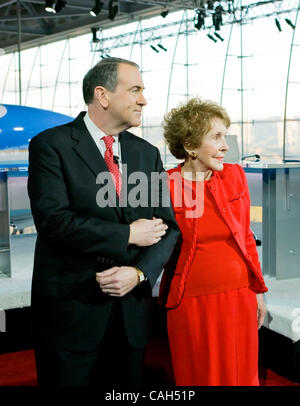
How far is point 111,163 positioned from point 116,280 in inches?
15.8

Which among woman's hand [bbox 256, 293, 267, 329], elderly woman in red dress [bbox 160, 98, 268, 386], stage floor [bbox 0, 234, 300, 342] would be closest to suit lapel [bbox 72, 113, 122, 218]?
elderly woman in red dress [bbox 160, 98, 268, 386]

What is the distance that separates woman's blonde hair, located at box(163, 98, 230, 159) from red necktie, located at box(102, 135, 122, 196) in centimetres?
52

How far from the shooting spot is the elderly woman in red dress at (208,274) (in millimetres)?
2270

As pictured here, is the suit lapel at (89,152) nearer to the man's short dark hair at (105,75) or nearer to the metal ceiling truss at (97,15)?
the man's short dark hair at (105,75)

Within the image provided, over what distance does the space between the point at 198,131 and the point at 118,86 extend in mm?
564

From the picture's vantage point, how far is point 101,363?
1.89 m

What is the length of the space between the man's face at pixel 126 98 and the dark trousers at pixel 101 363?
2.07ft

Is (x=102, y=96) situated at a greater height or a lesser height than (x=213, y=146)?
greater

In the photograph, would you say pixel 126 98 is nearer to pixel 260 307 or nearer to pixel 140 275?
pixel 140 275

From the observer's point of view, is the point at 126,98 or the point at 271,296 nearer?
the point at 126,98

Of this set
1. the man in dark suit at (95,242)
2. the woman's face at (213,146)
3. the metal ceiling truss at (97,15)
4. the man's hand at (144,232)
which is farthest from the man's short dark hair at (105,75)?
the metal ceiling truss at (97,15)

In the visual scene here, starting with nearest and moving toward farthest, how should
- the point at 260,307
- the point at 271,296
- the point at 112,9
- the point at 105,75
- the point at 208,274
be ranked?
the point at 105,75 → the point at 208,274 → the point at 260,307 → the point at 271,296 → the point at 112,9

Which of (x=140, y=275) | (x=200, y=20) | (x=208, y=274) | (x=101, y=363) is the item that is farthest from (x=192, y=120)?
(x=200, y=20)
